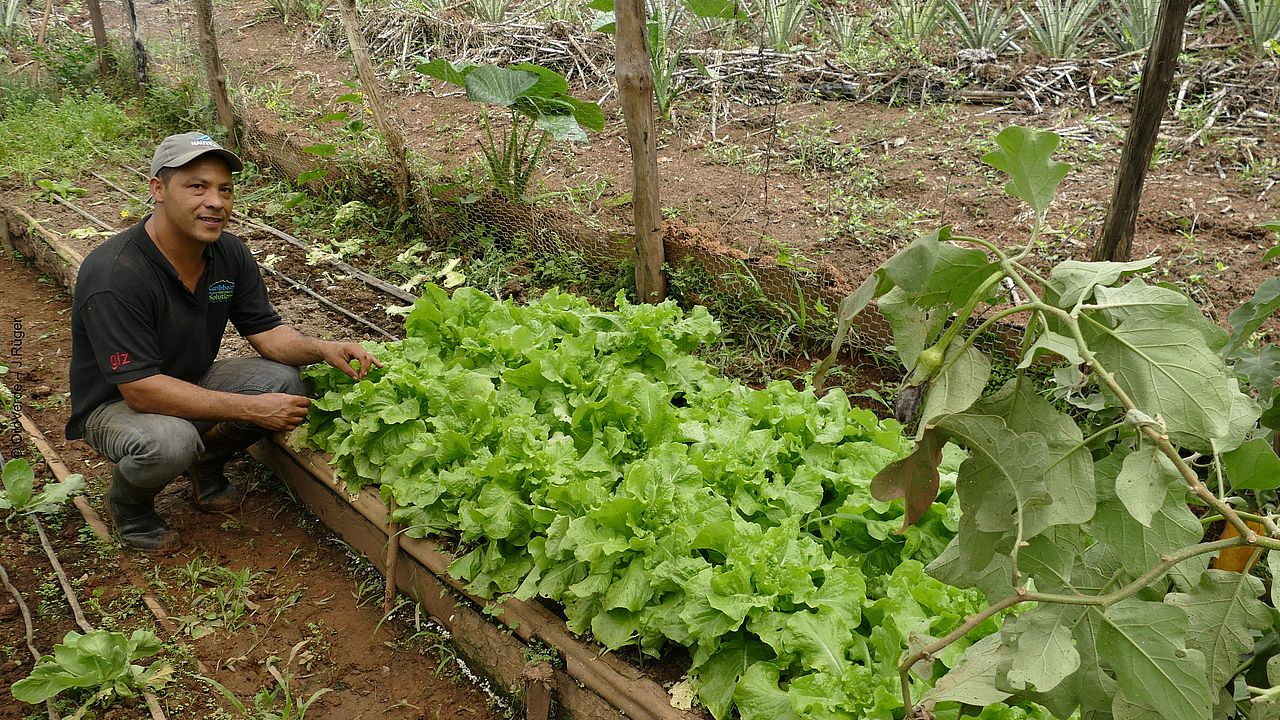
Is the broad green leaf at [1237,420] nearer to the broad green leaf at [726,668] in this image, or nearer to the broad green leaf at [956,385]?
the broad green leaf at [956,385]

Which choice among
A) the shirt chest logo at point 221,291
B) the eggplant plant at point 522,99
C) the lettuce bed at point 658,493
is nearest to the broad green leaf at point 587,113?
the eggplant plant at point 522,99

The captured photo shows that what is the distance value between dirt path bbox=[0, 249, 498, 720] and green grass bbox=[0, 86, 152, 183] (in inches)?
162

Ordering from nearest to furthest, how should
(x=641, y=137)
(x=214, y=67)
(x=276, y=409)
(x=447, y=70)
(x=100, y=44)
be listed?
(x=276, y=409), (x=641, y=137), (x=447, y=70), (x=214, y=67), (x=100, y=44)

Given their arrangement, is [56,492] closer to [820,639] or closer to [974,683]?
[820,639]

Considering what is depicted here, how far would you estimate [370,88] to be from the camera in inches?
213

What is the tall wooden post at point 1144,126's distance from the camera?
121 inches

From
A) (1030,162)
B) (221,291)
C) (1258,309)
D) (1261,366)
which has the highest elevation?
(1030,162)

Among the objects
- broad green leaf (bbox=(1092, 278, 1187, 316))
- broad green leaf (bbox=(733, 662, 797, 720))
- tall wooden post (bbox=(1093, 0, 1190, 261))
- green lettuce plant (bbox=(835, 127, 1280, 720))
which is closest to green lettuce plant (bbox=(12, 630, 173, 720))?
broad green leaf (bbox=(733, 662, 797, 720))

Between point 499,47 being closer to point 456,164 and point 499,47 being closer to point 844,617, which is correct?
point 456,164

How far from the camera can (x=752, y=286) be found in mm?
4375

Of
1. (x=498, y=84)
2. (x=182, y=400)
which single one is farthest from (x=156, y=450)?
(x=498, y=84)

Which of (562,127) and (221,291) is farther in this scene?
(562,127)

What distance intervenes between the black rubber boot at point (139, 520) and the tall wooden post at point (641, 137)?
88.7 inches

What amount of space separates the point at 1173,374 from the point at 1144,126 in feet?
8.53
